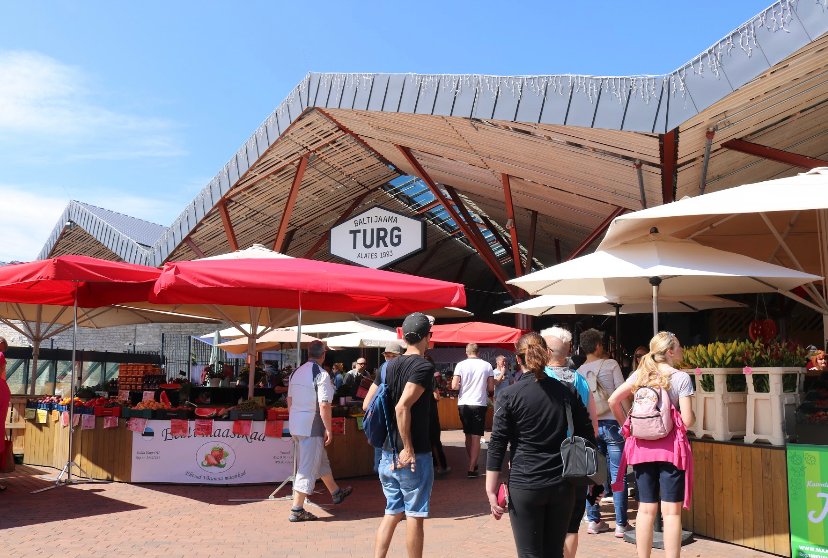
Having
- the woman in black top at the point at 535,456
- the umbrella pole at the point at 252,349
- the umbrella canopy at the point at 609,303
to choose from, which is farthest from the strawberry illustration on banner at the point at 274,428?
the woman in black top at the point at 535,456

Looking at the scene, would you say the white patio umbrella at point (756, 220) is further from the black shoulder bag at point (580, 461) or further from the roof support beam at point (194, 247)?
the roof support beam at point (194, 247)

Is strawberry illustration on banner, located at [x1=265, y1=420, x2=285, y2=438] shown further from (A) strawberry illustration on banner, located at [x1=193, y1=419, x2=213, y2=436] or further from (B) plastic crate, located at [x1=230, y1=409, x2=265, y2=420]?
(A) strawberry illustration on banner, located at [x1=193, y1=419, x2=213, y2=436]

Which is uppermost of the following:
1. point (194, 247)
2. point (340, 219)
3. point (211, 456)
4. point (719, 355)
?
point (340, 219)

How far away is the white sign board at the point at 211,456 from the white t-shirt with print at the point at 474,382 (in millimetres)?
2106

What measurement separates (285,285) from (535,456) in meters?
4.21

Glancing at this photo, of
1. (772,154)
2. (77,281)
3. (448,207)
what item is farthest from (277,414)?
(448,207)

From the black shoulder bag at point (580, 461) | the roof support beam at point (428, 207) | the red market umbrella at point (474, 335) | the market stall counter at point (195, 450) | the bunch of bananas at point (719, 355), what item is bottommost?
the market stall counter at point (195, 450)

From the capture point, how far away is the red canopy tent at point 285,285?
A: 7.50m

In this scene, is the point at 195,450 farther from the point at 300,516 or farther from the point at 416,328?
the point at 416,328

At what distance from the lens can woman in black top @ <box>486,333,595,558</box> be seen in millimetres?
3816

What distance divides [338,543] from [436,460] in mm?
4588

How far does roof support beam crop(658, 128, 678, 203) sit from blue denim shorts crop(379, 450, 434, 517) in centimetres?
525

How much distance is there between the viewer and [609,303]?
982 centimetres

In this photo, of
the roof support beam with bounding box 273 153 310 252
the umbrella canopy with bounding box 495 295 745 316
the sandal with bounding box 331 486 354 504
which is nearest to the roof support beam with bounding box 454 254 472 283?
the roof support beam with bounding box 273 153 310 252
